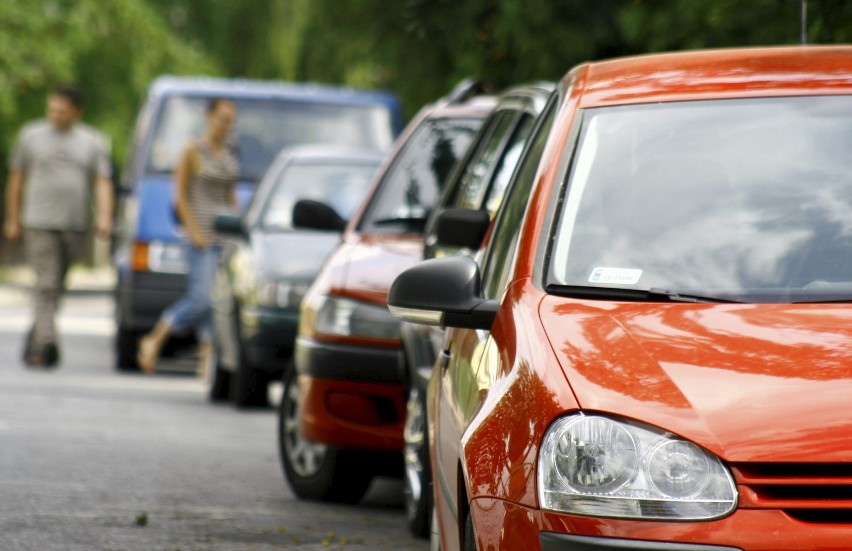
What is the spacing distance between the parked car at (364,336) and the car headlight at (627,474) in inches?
144

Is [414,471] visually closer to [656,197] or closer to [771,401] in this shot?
[656,197]

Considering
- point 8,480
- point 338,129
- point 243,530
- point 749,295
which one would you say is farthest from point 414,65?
point 749,295

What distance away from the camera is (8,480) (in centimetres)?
834

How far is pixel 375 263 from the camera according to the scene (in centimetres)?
805

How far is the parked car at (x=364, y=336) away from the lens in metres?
7.88

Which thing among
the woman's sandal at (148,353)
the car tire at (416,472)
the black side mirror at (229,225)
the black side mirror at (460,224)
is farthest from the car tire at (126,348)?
the black side mirror at (460,224)

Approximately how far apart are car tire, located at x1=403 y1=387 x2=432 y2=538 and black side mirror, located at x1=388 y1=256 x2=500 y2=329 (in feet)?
7.04

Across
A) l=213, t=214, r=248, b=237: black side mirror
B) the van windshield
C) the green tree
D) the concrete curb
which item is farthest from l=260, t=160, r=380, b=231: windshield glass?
the green tree

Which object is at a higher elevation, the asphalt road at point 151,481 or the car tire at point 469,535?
the car tire at point 469,535

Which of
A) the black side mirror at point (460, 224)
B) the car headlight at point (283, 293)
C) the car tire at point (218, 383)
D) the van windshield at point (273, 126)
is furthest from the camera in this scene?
the van windshield at point (273, 126)

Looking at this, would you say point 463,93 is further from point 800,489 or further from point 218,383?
point 218,383

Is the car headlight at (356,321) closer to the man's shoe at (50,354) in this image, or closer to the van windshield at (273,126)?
the man's shoe at (50,354)

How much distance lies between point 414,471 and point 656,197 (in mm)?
2538

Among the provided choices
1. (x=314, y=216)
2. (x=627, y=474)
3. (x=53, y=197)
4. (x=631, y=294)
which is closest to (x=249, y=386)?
(x=314, y=216)
